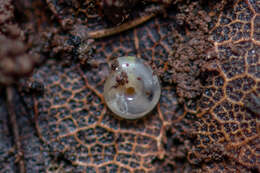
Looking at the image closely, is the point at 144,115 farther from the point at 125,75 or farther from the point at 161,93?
the point at 125,75

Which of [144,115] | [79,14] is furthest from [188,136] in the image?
[79,14]

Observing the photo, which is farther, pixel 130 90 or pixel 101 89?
pixel 101 89

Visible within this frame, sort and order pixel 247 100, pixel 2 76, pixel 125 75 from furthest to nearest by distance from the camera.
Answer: pixel 125 75
pixel 247 100
pixel 2 76

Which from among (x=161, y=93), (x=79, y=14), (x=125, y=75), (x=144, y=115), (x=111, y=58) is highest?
(x=79, y=14)
